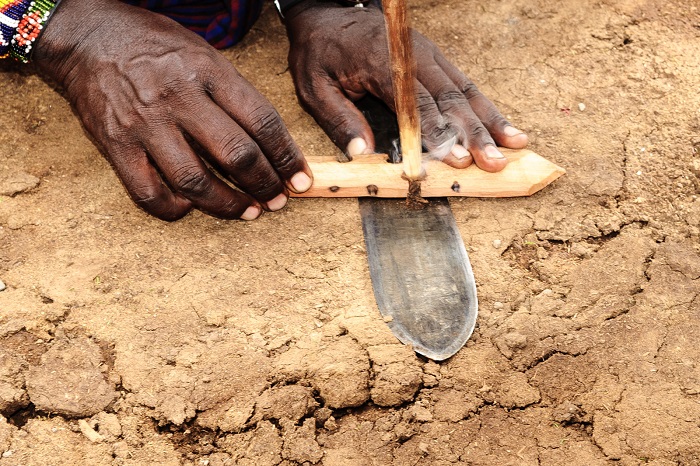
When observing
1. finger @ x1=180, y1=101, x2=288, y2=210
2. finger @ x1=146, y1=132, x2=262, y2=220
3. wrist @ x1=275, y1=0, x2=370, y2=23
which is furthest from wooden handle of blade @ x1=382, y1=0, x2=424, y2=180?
wrist @ x1=275, y1=0, x2=370, y2=23

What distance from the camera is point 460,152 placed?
7.86 ft

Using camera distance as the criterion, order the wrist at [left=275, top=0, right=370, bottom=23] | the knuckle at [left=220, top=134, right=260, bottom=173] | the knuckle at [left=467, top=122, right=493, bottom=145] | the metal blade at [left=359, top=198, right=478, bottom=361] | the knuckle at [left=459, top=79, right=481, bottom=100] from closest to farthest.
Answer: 1. the metal blade at [left=359, top=198, right=478, bottom=361]
2. the knuckle at [left=220, top=134, right=260, bottom=173]
3. the knuckle at [left=467, top=122, right=493, bottom=145]
4. the knuckle at [left=459, top=79, right=481, bottom=100]
5. the wrist at [left=275, top=0, right=370, bottom=23]

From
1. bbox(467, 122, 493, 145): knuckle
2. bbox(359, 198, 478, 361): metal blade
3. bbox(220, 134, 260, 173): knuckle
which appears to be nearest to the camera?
bbox(359, 198, 478, 361): metal blade

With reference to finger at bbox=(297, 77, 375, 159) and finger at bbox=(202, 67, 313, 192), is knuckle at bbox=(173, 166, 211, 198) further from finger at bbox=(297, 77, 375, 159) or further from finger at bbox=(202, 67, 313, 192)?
finger at bbox=(297, 77, 375, 159)

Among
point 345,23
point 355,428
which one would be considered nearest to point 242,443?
point 355,428

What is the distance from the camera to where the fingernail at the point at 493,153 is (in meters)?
2.39

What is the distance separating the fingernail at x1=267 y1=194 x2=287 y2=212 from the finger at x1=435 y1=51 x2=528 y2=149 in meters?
0.73

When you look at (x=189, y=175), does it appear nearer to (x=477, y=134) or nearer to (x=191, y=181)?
(x=191, y=181)

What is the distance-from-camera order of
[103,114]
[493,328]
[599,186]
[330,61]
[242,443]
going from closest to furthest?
1. [242,443]
2. [493,328]
3. [103,114]
4. [599,186]
5. [330,61]

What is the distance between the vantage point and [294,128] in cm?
268

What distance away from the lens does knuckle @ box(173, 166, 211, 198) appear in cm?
220

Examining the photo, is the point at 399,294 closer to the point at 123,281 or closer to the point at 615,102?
the point at 123,281

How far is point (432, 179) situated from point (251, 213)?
0.57m

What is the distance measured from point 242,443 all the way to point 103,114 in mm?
1064
